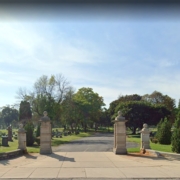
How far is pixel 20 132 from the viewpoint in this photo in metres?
15.1

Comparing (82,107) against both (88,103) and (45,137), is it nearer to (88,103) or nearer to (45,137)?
(88,103)

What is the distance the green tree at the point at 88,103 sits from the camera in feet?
185

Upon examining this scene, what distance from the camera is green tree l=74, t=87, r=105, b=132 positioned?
185 feet

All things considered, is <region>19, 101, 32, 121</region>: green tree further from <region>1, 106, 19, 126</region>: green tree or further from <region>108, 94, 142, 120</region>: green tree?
<region>1, 106, 19, 126</region>: green tree

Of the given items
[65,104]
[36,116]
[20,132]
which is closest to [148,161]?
[20,132]

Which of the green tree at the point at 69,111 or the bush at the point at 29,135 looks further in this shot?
the green tree at the point at 69,111

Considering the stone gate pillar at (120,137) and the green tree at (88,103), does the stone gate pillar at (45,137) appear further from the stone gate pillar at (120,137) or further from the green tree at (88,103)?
the green tree at (88,103)

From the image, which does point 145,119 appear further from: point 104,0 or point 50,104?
point 104,0

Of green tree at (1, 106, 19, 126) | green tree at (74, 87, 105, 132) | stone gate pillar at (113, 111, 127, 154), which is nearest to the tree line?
green tree at (74, 87, 105, 132)

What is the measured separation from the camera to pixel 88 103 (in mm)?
57562

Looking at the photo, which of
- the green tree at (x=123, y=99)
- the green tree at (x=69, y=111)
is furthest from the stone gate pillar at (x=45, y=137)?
the green tree at (x=123, y=99)

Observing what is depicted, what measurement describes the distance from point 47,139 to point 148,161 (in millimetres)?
6055

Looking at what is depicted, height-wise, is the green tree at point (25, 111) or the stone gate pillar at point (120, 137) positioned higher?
→ the green tree at point (25, 111)

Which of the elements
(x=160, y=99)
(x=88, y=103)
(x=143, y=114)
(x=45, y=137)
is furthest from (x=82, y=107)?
(x=45, y=137)
